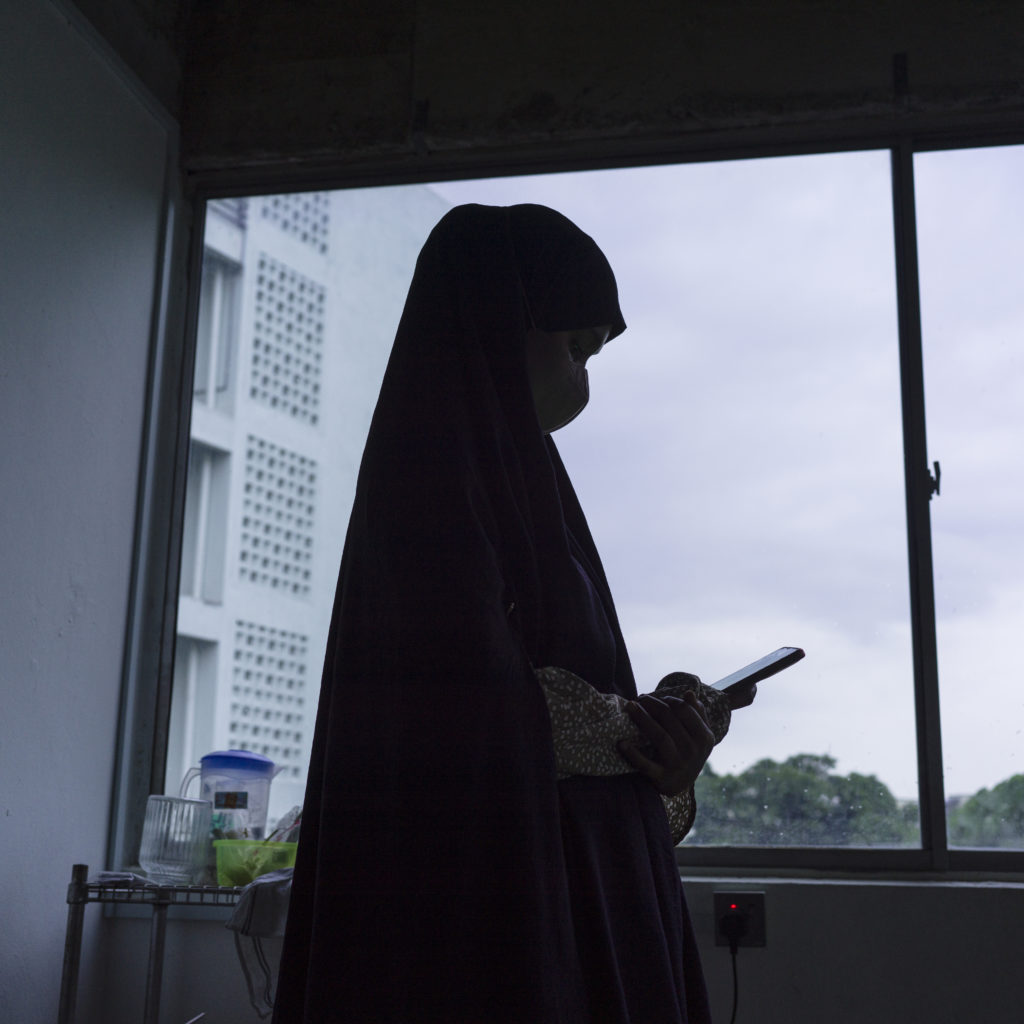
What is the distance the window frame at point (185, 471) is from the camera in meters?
1.89

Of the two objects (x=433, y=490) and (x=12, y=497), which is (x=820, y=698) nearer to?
(x=433, y=490)

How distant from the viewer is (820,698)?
1.95m

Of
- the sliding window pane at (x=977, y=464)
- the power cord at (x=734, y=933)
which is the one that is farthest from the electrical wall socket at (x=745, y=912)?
the sliding window pane at (x=977, y=464)

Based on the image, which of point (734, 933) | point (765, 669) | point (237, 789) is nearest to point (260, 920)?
point (237, 789)

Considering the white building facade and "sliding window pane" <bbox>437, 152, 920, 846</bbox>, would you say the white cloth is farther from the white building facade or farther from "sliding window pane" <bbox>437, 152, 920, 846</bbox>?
"sliding window pane" <bbox>437, 152, 920, 846</bbox>

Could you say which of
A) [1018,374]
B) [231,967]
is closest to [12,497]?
[231,967]

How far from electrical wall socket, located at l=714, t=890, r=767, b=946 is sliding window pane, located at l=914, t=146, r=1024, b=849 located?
37 cm

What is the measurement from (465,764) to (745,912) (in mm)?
1062

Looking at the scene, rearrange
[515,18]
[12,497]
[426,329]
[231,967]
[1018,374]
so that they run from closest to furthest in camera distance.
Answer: [426,329]
[12,497]
[231,967]
[1018,374]
[515,18]

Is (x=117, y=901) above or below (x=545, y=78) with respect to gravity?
below

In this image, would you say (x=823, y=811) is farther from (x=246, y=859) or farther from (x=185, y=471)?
(x=185, y=471)

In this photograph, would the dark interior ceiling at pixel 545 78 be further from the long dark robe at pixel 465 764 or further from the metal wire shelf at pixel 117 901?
the metal wire shelf at pixel 117 901

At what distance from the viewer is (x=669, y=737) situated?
0.99m

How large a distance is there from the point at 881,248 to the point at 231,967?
1.69m
